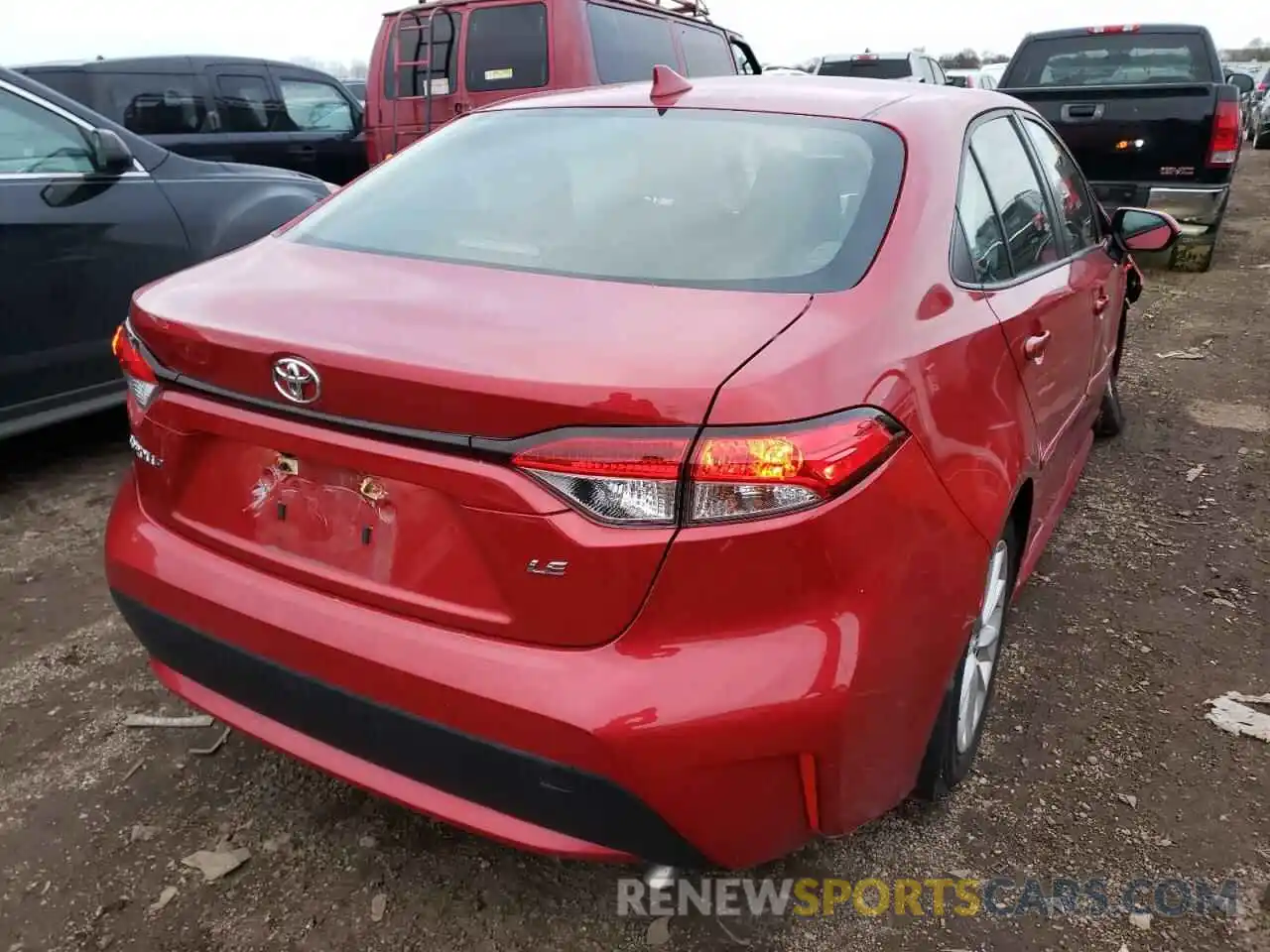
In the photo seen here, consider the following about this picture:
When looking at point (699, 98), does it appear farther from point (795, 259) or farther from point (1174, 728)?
point (1174, 728)

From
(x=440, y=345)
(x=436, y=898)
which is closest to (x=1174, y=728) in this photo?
(x=436, y=898)

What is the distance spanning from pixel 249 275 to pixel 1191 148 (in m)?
7.51

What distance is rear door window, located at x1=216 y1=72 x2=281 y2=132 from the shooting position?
28.5 ft

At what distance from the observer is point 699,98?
254 cm

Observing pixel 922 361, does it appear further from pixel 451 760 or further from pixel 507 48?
pixel 507 48

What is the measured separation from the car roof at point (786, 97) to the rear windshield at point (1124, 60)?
7.14m

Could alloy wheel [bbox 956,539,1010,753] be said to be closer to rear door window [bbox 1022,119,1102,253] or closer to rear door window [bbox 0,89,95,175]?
rear door window [bbox 1022,119,1102,253]

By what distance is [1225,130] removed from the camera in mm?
7297

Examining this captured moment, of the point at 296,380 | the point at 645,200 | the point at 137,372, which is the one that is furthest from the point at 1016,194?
the point at 137,372

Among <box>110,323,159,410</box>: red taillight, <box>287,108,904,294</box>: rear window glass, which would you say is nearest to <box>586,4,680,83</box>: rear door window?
<box>287,108,904,294</box>: rear window glass

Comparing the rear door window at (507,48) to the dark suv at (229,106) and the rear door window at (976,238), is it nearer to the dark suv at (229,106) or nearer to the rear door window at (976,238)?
the dark suv at (229,106)

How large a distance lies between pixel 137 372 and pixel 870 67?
47.4 ft

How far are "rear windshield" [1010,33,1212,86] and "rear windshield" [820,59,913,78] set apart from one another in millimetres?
5493

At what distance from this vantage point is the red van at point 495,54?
6.86 meters
